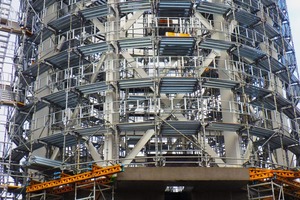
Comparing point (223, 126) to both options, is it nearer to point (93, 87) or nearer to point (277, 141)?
point (277, 141)

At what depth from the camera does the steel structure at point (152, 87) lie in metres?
27.7

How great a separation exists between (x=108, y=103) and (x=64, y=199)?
601 cm

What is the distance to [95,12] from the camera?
3120 cm

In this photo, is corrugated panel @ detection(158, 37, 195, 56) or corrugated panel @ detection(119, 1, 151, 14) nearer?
corrugated panel @ detection(158, 37, 195, 56)

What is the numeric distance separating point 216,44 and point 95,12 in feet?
26.1

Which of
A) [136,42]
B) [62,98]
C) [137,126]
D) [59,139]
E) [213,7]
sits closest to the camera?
[137,126]

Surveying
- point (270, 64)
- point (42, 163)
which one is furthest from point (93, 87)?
point (270, 64)

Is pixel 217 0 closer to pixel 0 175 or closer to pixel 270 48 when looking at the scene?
pixel 270 48

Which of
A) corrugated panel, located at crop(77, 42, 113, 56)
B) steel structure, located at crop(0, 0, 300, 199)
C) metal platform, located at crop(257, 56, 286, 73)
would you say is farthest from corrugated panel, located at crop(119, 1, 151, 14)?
metal platform, located at crop(257, 56, 286, 73)

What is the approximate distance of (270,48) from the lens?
113ft

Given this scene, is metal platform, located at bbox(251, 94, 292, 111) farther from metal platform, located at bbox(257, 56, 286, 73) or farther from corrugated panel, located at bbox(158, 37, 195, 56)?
corrugated panel, located at bbox(158, 37, 195, 56)

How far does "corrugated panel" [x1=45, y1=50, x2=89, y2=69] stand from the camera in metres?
31.2

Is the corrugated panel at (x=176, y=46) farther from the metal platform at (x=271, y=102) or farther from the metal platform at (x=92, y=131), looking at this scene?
the metal platform at (x=92, y=131)

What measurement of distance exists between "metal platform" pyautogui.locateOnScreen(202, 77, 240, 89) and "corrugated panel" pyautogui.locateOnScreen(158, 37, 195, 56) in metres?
2.67
